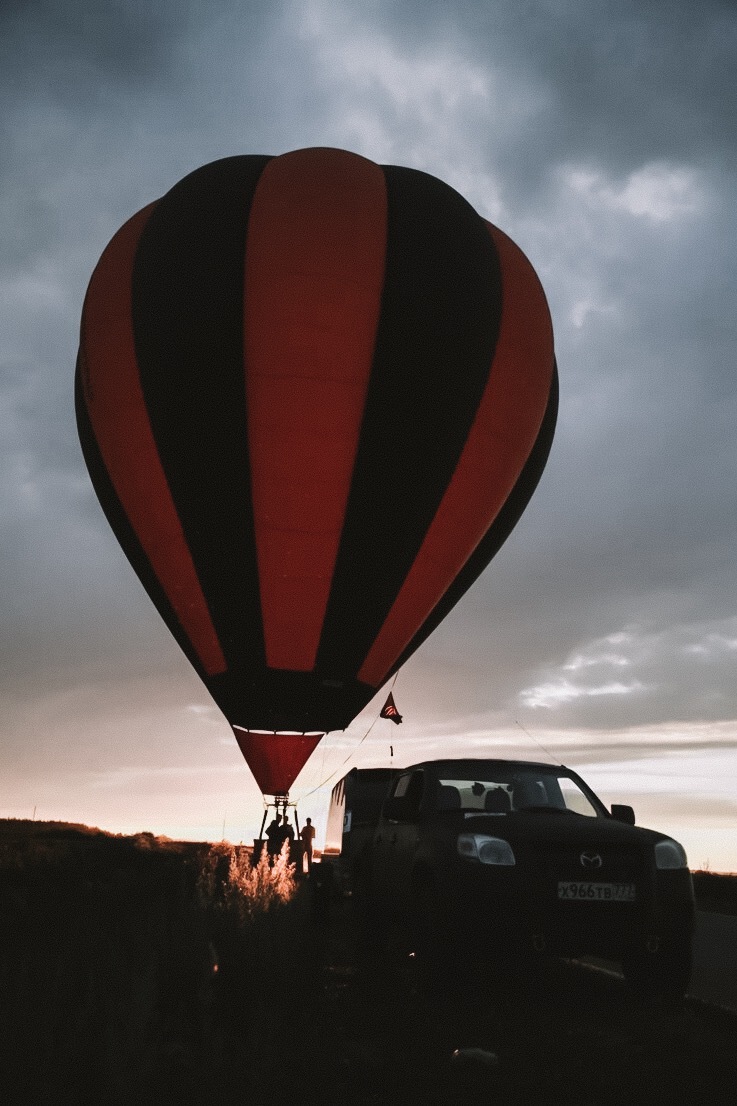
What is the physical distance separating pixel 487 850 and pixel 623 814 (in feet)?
5.72

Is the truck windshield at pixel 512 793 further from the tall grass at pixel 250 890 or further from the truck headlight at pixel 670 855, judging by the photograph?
the tall grass at pixel 250 890

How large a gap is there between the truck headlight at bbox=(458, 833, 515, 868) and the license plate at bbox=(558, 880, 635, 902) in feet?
1.42

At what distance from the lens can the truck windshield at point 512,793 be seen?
353 inches

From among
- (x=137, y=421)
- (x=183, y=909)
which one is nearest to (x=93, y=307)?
(x=137, y=421)

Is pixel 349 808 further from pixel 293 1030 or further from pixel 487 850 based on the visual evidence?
pixel 293 1030

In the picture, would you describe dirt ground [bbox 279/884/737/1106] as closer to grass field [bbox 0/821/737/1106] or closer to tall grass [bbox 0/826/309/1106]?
grass field [bbox 0/821/737/1106]

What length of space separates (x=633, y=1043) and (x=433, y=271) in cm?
1091

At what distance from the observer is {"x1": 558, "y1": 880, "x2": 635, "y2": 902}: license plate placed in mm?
7223

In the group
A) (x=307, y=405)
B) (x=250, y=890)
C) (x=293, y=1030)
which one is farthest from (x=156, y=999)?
(x=307, y=405)

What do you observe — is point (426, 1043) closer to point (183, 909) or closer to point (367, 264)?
point (183, 909)

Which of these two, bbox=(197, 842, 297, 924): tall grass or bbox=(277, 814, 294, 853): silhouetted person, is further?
bbox=(277, 814, 294, 853): silhouetted person

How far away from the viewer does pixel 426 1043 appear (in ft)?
19.1

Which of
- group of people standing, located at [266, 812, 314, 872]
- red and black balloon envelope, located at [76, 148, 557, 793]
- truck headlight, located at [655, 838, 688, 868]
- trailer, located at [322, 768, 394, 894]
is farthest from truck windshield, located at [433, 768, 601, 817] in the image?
group of people standing, located at [266, 812, 314, 872]

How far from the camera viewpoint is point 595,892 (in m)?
7.29
